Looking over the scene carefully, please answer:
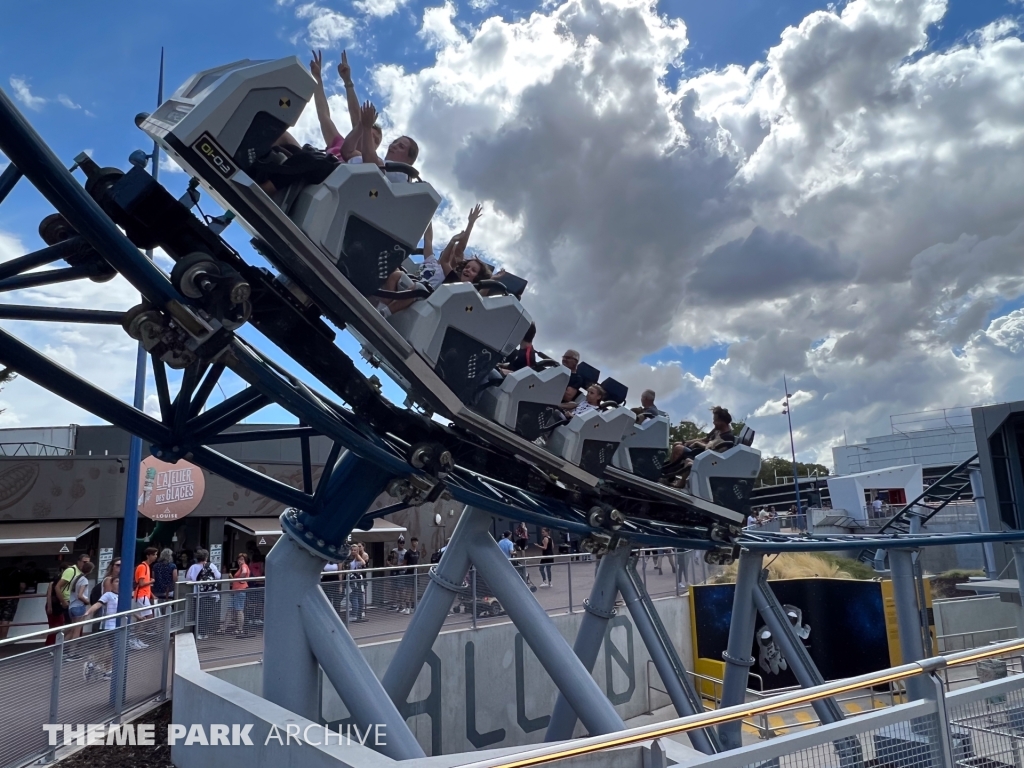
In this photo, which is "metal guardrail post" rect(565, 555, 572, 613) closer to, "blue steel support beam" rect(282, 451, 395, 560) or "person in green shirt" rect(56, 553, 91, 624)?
"person in green shirt" rect(56, 553, 91, 624)

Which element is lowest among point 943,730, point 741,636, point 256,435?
point 741,636

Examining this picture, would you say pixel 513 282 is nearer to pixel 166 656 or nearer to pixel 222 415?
pixel 222 415

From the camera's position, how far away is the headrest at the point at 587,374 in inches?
299

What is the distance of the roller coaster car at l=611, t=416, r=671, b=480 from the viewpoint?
742 centimetres

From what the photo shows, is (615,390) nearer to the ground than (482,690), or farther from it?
farther from it

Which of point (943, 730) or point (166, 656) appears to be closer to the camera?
point (943, 730)

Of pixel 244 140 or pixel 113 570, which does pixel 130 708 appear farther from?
pixel 244 140

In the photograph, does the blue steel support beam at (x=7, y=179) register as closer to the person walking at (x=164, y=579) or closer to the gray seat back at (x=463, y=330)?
the gray seat back at (x=463, y=330)

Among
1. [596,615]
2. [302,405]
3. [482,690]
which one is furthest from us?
[482,690]

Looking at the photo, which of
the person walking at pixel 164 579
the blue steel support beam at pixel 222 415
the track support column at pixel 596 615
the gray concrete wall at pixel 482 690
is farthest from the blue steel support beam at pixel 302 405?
the person walking at pixel 164 579

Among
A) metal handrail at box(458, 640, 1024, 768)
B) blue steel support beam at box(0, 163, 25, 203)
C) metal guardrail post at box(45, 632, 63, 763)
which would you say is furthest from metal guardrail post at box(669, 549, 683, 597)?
blue steel support beam at box(0, 163, 25, 203)

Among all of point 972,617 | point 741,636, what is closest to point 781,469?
point 972,617

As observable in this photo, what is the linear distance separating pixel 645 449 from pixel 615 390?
2.15 feet

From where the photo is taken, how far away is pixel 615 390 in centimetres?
750
